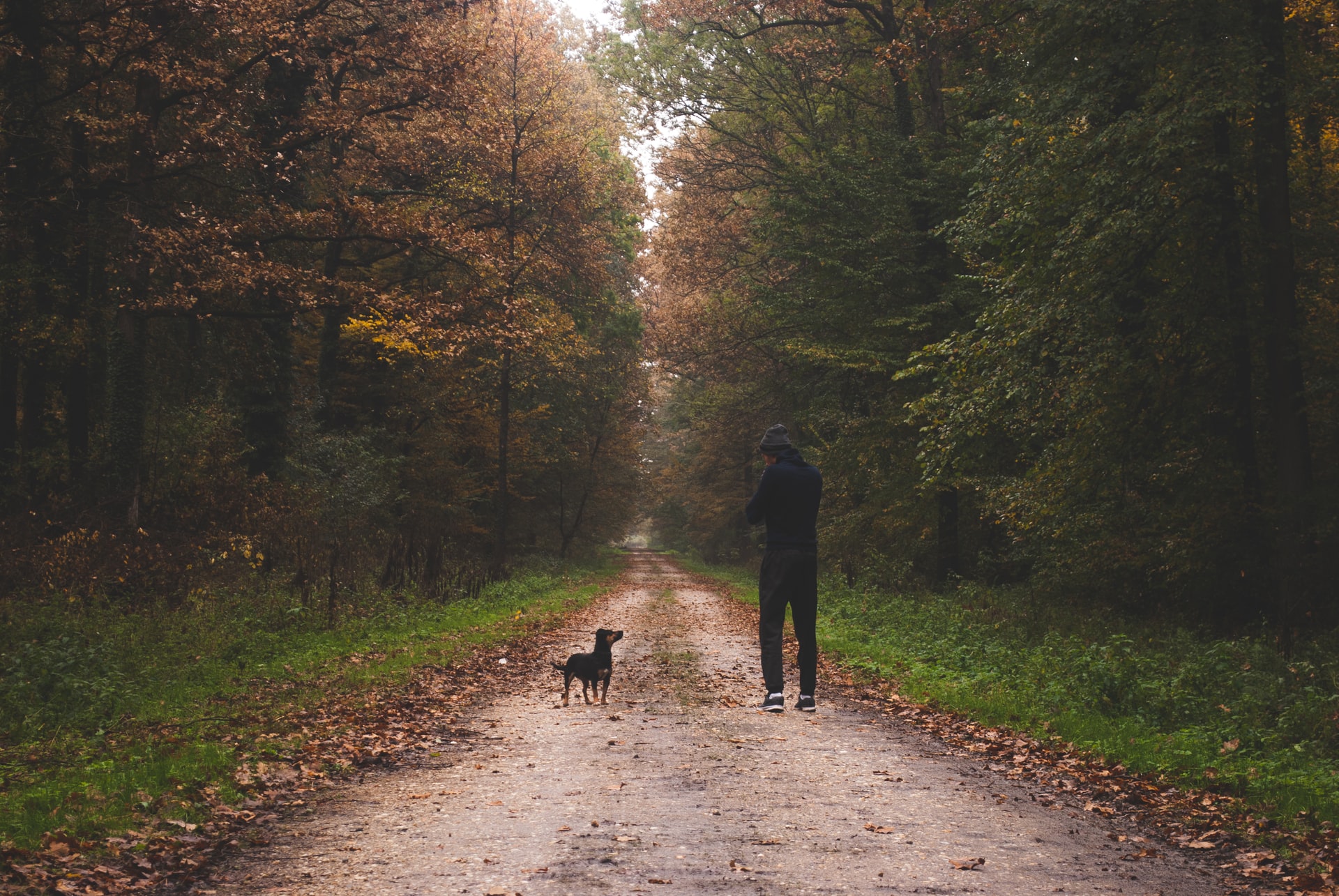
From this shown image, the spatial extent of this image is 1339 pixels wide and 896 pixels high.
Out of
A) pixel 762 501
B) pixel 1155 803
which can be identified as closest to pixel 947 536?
pixel 762 501

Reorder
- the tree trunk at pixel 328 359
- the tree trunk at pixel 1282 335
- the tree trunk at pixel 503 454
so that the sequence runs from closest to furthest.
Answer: the tree trunk at pixel 1282 335, the tree trunk at pixel 328 359, the tree trunk at pixel 503 454

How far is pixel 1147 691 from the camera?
808 centimetres

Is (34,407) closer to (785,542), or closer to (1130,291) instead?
(785,542)

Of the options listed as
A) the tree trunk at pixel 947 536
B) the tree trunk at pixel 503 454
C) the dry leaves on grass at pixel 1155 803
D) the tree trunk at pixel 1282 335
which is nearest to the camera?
the dry leaves on grass at pixel 1155 803

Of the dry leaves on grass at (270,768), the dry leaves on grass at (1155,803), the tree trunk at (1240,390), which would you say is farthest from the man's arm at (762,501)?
the tree trunk at (1240,390)

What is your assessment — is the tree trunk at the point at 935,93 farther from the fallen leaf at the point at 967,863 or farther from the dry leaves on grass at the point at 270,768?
the fallen leaf at the point at 967,863

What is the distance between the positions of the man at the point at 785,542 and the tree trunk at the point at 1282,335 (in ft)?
21.7

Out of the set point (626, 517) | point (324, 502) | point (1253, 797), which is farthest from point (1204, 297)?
point (626, 517)

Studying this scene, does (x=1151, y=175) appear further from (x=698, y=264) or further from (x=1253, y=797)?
(x=698, y=264)

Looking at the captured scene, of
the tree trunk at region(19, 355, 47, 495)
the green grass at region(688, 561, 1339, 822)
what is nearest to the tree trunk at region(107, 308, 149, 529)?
the tree trunk at region(19, 355, 47, 495)

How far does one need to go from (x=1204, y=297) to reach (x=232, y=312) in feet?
50.0

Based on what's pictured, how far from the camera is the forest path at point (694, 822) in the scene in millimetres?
4086

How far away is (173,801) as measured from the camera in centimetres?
529

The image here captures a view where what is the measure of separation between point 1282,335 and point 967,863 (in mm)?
10186
